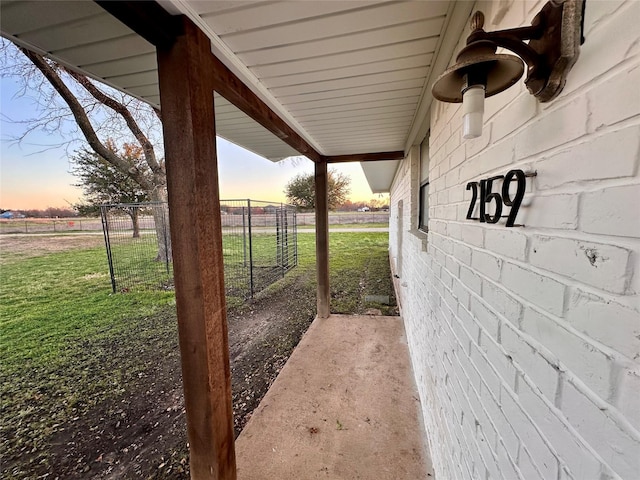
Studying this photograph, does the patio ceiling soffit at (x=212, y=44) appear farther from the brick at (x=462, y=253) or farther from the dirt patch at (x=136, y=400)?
the dirt patch at (x=136, y=400)

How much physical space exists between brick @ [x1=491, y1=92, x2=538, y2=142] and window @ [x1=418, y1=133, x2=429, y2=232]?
169 cm

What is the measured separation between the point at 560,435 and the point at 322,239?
348 cm

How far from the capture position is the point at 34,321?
420cm

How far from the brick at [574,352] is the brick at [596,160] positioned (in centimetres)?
30

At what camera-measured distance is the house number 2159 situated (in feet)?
2.27

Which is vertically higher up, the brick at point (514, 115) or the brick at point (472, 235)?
the brick at point (514, 115)

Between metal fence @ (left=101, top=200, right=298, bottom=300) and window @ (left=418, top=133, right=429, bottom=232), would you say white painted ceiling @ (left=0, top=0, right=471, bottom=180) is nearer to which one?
window @ (left=418, top=133, right=429, bottom=232)

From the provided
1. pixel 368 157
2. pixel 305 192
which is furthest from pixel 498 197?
pixel 305 192

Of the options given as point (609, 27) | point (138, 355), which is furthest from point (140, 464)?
point (609, 27)

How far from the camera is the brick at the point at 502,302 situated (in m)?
0.73

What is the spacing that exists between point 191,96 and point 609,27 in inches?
45.6

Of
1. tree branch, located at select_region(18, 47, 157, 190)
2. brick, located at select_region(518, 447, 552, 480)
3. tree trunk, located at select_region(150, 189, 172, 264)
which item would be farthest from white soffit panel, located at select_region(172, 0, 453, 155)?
tree branch, located at select_region(18, 47, 157, 190)

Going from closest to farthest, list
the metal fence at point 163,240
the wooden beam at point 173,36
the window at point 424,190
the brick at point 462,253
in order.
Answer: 1. the wooden beam at point 173,36
2. the brick at point 462,253
3. the window at point 424,190
4. the metal fence at point 163,240

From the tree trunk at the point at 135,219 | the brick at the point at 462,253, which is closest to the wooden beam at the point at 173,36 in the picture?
the brick at the point at 462,253
